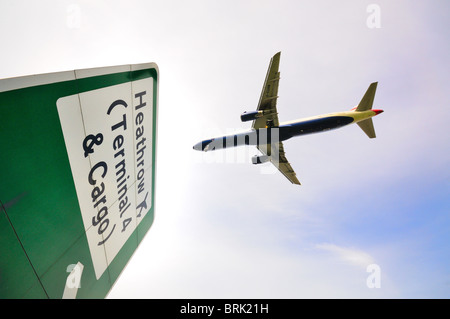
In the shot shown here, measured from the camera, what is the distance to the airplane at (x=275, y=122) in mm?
21000

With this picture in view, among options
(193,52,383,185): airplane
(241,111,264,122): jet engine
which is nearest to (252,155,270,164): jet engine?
(193,52,383,185): airplane

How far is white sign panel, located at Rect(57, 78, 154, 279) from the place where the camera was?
11.2ft

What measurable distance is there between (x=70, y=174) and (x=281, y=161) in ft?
90.4

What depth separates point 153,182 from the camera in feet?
21.2

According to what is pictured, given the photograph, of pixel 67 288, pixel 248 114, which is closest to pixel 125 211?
pixel 67 288

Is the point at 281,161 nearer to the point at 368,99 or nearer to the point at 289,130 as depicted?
the point at 289,130

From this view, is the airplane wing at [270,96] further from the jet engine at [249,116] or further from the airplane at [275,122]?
the jet engine at [249,116]

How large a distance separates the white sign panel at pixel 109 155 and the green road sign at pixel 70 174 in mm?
19

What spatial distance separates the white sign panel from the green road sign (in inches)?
0.8

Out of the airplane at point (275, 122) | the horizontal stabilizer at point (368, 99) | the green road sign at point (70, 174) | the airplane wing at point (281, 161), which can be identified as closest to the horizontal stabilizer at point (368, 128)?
the airplane at point (275, 122)

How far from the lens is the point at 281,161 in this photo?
2898cm

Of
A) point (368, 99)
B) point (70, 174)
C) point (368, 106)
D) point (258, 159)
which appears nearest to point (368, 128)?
point (368, 106)

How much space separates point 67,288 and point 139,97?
3798 millimetres
